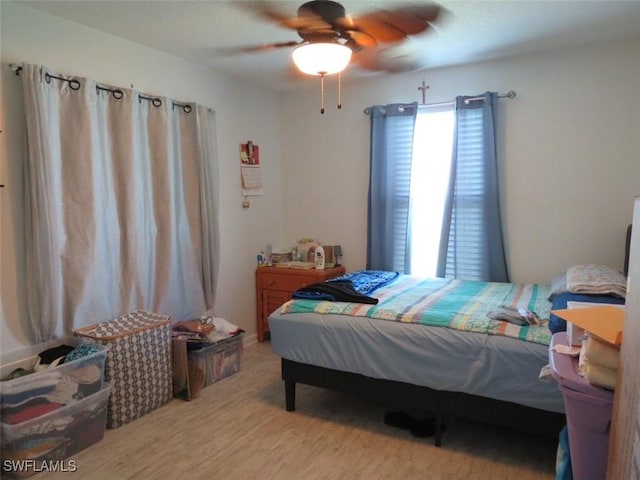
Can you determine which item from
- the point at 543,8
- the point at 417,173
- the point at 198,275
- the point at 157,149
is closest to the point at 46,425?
the point at 198,275

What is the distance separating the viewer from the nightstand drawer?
12.4 ft

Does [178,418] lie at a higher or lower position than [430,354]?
lower

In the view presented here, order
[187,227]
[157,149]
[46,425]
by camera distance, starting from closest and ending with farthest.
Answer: [46,425], [157,149], [187,227]

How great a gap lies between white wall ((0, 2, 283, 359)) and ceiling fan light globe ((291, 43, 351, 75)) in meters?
1.29

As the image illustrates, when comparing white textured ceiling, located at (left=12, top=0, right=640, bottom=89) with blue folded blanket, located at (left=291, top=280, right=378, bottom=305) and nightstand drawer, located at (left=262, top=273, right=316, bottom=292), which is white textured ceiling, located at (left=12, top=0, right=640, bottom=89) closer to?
blue folded blanket, located at (left=291, top=280, right=378, bottom=305)

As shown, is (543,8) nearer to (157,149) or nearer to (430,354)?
(430,354)

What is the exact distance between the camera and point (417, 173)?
3.71 metres

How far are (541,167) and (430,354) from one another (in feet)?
Result: 6.27

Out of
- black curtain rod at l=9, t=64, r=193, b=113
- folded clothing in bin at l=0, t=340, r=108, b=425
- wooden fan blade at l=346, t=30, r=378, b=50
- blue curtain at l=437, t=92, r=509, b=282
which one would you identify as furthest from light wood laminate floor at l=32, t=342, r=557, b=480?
wooden fan blade at l=346, t=30, r=378, b=50

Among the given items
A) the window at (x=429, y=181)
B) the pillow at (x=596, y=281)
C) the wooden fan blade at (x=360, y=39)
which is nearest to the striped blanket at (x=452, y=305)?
the pillow at (x=596, y=281)

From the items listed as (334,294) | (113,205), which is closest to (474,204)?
(334,294)

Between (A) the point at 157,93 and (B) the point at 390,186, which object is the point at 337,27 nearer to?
(A) the point at 157,93

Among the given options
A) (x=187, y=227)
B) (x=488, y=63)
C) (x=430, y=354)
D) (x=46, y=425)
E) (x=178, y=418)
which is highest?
(x=488, y=63)

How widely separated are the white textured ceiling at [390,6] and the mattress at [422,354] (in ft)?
5.70
